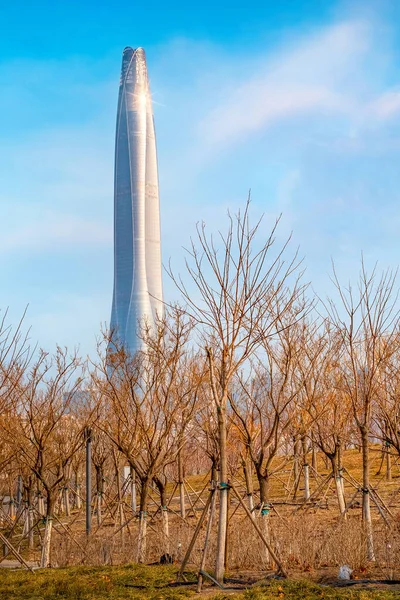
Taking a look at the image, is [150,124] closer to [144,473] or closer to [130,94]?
[130,94]

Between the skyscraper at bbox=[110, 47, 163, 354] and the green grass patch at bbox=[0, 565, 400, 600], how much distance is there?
122 meters

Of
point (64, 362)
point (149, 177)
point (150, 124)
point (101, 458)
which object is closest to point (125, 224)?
point (149, 177)

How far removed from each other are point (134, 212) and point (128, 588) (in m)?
137

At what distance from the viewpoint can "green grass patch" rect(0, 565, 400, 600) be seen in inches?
291

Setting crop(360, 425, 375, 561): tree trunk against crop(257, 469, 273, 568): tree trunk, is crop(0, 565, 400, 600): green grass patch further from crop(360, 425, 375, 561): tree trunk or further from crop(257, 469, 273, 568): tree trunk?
crop(360, 425, 375, 561): tree trunk

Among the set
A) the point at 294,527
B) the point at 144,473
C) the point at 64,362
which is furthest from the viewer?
the point at 64,362

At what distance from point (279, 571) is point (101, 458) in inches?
739

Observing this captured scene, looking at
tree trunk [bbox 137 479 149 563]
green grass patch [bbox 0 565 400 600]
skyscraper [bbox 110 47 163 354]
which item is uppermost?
skyscraper [bbox 110 47 163 354]

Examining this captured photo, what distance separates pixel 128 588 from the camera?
873 centimetres

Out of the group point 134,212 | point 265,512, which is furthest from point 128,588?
point 134,212

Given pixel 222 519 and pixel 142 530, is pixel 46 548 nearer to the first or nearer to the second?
pixel 142 530

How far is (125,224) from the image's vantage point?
143000mm

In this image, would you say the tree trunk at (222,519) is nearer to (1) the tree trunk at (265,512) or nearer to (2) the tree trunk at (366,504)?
(1) the tree trunk at (265,512)

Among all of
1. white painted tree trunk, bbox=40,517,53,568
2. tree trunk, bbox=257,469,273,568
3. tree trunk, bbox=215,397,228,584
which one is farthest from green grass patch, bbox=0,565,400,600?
tree trunk, bbox=257,469,273,568
